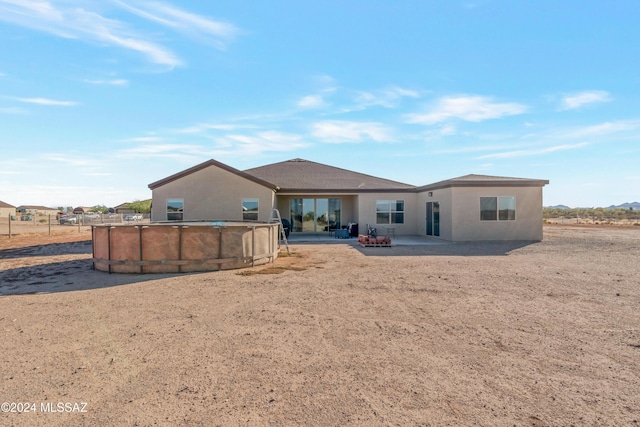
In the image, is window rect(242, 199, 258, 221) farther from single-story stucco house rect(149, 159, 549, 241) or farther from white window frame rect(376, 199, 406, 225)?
white window frame rect(376, 199, 406, 225)

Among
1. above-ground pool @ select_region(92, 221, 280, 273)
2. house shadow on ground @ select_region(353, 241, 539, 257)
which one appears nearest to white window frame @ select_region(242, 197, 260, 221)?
house shadow on ground @ select_region(353, 241, 539, 257)

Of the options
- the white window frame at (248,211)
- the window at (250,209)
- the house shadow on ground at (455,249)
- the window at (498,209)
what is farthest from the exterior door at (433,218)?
the window at (250,209)

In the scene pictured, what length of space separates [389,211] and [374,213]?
958 mm

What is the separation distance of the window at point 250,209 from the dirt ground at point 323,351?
9.74 meters

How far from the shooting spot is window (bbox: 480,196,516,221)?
17750 millimetres

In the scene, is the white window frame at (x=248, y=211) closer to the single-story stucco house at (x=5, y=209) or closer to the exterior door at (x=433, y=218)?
the exterior door at (x=433, y=218)

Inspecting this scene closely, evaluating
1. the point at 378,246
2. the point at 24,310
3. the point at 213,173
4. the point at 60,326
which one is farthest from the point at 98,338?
the point at 213,173

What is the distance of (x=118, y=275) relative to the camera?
31.1ft

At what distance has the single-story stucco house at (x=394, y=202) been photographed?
693 inches

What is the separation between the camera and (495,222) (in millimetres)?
17844

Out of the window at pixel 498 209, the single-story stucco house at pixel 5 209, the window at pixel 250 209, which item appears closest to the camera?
the window at pixel 498 209

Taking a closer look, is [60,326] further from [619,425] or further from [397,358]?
[619,425]

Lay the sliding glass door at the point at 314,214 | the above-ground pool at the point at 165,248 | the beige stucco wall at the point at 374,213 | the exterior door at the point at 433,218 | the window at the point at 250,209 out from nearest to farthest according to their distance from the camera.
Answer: the above-ground pool at the point at 165,248
the window at the point at 250,209
the exterior door at the point at 433,218
the beige stucco wall at the point at 374,213
the sliding glass door at the point at 314,214

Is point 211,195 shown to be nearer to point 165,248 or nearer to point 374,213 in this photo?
point 165,248
